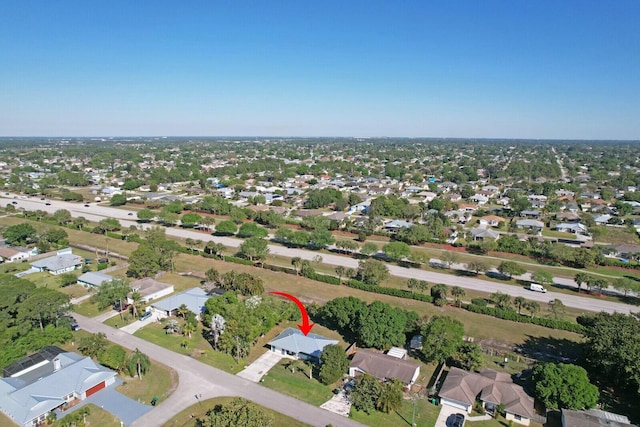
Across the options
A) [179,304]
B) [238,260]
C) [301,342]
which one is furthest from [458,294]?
[238,260]

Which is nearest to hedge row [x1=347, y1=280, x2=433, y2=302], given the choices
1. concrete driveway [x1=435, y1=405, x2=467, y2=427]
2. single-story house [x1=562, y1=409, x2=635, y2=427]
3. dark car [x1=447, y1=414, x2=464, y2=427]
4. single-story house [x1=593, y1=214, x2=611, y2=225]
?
concrete driveway [x1=435, y1=405, x2=467, y2=427]

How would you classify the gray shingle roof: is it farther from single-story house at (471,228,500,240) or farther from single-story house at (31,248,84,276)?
single-story house at (471,228,500,240)

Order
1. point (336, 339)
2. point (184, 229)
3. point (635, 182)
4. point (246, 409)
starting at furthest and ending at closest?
point (635, 182) < point (184, 229) < point (336, 339) < point (246, 409)

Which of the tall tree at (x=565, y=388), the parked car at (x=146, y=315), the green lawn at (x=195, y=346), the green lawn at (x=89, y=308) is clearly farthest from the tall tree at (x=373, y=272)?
the green lawn at (x=89, y=308)

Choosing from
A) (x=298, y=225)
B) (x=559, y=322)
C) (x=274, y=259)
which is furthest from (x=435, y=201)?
(x=559, y=322)

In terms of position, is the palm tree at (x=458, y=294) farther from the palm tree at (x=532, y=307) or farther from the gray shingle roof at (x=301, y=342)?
the gray shingle roof at (x=301, y=342)

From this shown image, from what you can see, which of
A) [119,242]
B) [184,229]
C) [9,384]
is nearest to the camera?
[9,384]

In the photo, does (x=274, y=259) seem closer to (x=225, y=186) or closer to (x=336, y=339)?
(x=336, y=339)
